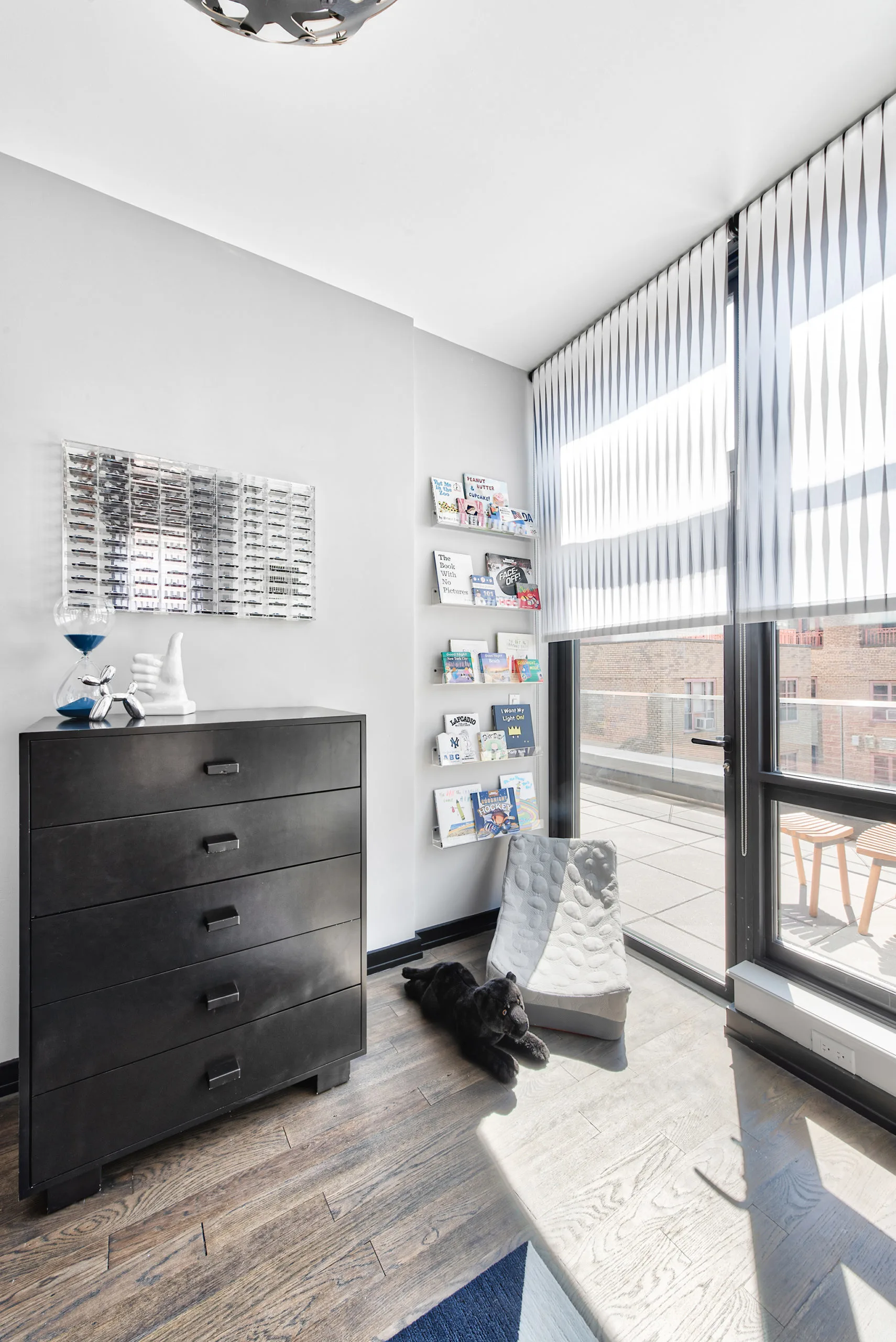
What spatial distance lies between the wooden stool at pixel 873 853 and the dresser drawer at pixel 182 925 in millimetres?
1550

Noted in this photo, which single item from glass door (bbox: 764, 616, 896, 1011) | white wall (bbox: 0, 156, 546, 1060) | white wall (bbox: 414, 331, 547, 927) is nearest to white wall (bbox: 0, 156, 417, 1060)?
white wall (bbox: 0, 156, 546, 1060)

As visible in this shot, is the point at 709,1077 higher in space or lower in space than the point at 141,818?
lower

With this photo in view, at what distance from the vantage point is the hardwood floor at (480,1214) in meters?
1.09

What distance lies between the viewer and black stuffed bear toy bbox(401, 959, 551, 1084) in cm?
174

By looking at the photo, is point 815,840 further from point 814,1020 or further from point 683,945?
point 683,945

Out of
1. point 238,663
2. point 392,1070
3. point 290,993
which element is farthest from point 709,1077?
point 238,663

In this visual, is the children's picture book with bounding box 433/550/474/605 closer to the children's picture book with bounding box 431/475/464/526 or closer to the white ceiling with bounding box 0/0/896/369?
the children's picture book with bounding box 431/475/464/526

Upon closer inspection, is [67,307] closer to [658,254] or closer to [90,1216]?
[658,254]

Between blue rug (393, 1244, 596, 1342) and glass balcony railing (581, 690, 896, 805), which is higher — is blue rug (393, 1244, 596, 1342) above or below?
below

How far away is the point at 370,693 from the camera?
7.61ft

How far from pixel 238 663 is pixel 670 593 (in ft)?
5.42

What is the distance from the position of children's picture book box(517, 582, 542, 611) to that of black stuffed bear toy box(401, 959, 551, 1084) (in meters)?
1.64

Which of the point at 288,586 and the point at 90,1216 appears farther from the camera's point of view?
the point at 288,586

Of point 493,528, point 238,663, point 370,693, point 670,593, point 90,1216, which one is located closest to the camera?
point 90,1216
